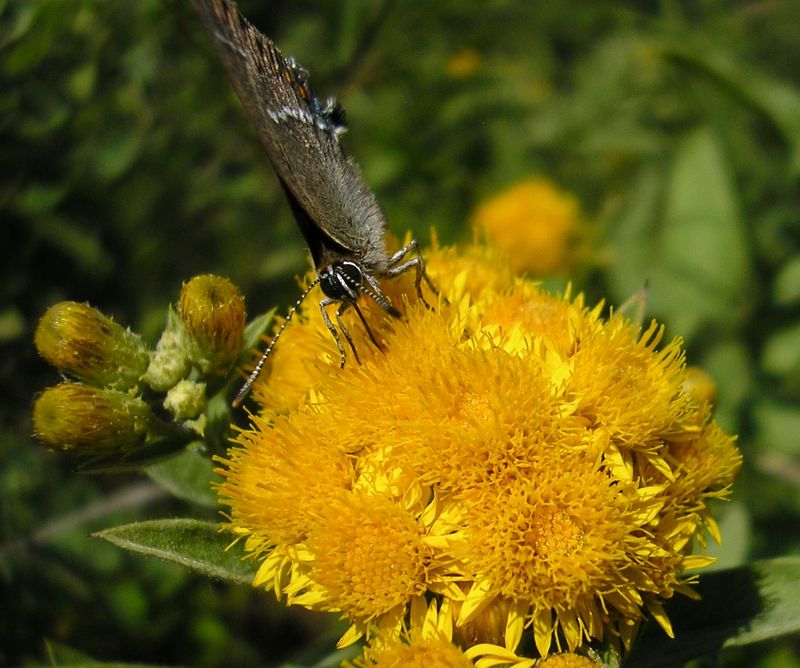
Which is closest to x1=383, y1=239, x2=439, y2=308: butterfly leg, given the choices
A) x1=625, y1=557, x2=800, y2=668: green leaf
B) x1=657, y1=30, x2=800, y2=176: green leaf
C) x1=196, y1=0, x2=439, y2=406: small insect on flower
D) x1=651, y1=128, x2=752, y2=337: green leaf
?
x1=196, y1=0, x2=439, y2=406: small insect on flower

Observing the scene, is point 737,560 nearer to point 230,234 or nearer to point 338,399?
point 338,399

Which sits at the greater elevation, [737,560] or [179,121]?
[179,121]

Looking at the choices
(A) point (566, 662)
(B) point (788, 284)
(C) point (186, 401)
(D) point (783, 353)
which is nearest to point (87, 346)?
(C) point (186, 401)

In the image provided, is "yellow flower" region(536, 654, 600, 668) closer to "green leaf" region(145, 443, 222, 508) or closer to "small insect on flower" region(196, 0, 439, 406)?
Answer: "small insect on flower" region(196, 0, 439, 406)

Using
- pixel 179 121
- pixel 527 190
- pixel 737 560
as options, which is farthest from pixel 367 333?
pixel 527 190

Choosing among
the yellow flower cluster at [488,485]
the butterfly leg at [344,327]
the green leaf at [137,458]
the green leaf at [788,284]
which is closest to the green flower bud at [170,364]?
the green leaf at [137,458]
